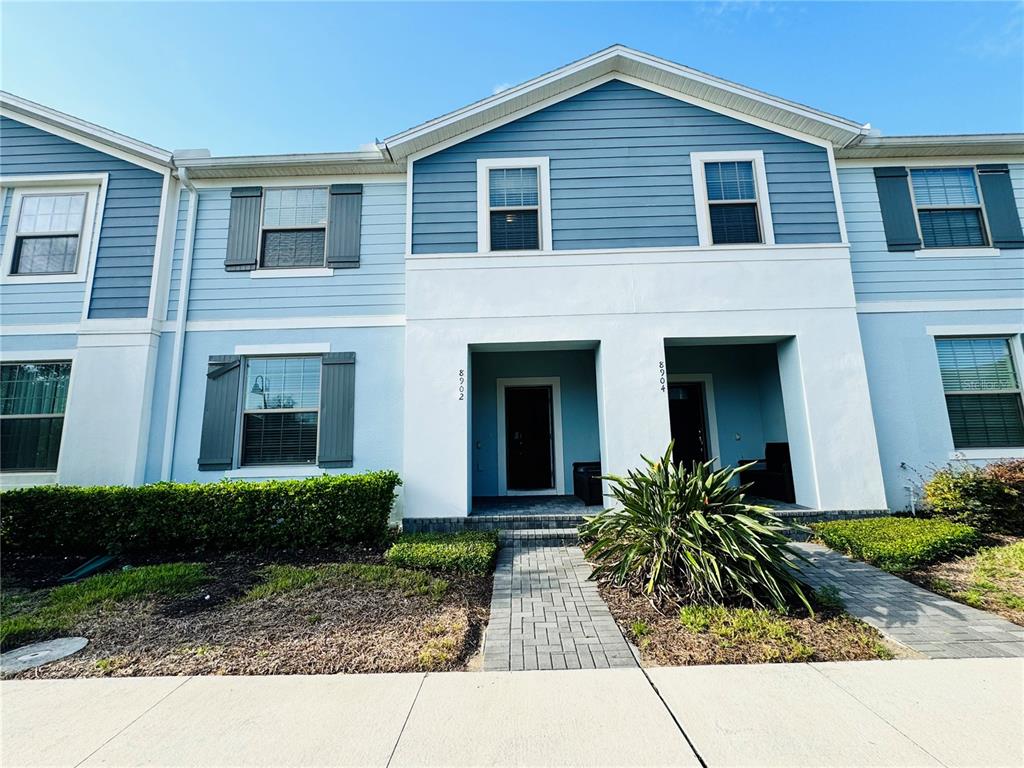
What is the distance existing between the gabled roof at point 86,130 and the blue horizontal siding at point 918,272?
11.3 m

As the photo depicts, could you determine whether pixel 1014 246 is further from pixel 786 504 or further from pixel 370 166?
pixel 370 166

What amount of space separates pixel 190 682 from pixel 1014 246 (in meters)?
11.8

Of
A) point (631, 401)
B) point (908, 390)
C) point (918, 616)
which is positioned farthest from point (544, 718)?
point (908, 390)

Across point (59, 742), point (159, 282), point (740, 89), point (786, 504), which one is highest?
point (740, 89)

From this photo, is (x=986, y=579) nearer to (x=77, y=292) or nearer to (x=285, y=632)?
(x=285, y=632)

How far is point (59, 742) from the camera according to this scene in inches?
92.1

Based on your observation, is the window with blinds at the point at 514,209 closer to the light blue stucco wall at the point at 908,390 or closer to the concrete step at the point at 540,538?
the concrete step at the point at 540,538

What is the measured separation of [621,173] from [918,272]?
5.02m

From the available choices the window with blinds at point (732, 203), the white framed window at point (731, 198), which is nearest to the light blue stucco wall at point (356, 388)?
the white framed window at point (731, 198)

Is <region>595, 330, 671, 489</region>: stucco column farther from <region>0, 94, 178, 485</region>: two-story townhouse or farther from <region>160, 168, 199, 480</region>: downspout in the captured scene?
<region>0, 94, 178, 485</region>: two-story townhouse

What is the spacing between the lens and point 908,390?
23.2 feet

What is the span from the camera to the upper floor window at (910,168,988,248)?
752 centimetres

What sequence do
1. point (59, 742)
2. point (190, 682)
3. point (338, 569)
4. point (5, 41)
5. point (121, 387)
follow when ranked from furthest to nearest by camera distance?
point (121, 387)
point (5, 41)
point (338, 569)
point (190, 682)
point (59, 742)

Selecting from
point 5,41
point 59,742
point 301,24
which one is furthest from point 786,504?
point 5,41
